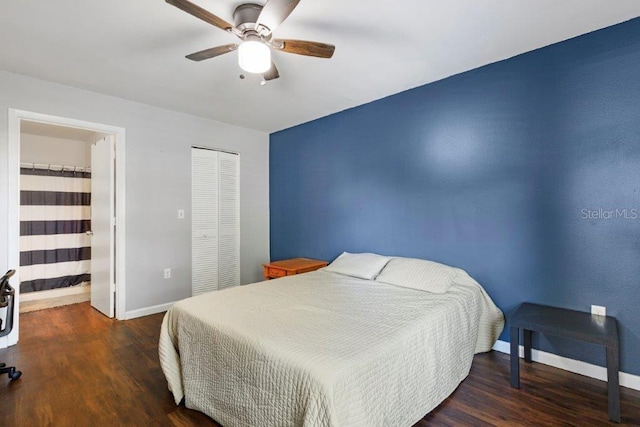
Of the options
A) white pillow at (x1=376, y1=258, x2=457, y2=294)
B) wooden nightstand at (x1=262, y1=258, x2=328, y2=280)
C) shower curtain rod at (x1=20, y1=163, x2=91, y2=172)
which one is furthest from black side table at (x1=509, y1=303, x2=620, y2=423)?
shower curtain rod at (x1=20, y1=163, x2=91, y2=172)

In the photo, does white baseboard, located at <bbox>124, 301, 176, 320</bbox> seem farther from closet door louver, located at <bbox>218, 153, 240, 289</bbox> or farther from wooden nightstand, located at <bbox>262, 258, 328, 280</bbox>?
wooden nightstand, located at <bbox>262, 258, 328, 280</bbox>

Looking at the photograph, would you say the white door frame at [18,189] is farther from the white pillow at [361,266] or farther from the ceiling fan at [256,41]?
the white pillow at [361,266]

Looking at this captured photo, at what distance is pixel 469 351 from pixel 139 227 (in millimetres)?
3499

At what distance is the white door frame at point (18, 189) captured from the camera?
2.75 m

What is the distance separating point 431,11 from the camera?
1.91m

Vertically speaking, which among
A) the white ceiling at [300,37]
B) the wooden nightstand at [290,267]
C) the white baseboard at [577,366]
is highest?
the white ceiling at [300,37]

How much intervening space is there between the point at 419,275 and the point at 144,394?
7.18 feet

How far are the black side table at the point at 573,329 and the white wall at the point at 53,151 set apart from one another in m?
5.85

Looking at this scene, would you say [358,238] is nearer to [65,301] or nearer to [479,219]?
[479,219]

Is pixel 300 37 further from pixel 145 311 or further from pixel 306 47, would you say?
pixel 145 311

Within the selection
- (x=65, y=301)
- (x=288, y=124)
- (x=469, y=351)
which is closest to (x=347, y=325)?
(x=469, y=351)


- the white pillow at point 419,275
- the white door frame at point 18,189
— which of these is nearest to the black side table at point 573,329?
the white pillow at point 419,275

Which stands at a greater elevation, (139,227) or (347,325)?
(139,227)

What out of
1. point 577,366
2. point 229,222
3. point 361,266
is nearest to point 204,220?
point 229,222
